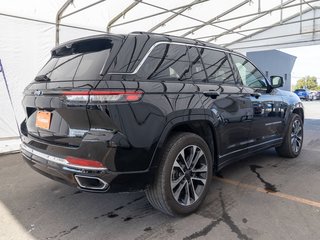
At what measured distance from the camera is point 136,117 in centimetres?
231

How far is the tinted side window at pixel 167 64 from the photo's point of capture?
2.56 meters

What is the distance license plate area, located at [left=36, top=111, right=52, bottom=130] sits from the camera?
254 centimetres

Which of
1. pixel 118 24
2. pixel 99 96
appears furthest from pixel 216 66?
pixel 118 24

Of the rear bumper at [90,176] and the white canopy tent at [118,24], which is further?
the white canopy tent at [118,24]

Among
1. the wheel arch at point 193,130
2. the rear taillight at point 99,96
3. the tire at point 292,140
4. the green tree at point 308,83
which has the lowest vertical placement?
the green tree at point 308,83

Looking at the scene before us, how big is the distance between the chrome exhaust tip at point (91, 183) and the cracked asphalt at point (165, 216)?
0.50 m

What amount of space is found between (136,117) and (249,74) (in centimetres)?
233

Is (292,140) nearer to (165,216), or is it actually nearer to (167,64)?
(165,216)

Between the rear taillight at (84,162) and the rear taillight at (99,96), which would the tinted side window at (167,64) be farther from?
the rear taillight at (84,162)

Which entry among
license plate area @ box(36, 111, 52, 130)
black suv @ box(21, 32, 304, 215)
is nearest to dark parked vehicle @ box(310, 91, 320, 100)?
black suv @ box(21, 32, 304, 215)

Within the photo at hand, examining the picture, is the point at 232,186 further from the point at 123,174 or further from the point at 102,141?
the point at 102,141

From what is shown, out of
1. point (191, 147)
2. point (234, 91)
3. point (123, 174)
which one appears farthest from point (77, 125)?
point (234, 91)

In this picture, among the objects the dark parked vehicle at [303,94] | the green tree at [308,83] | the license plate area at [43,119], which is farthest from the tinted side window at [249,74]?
the green tree at [308,83]

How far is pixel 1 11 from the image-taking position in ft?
19.3
